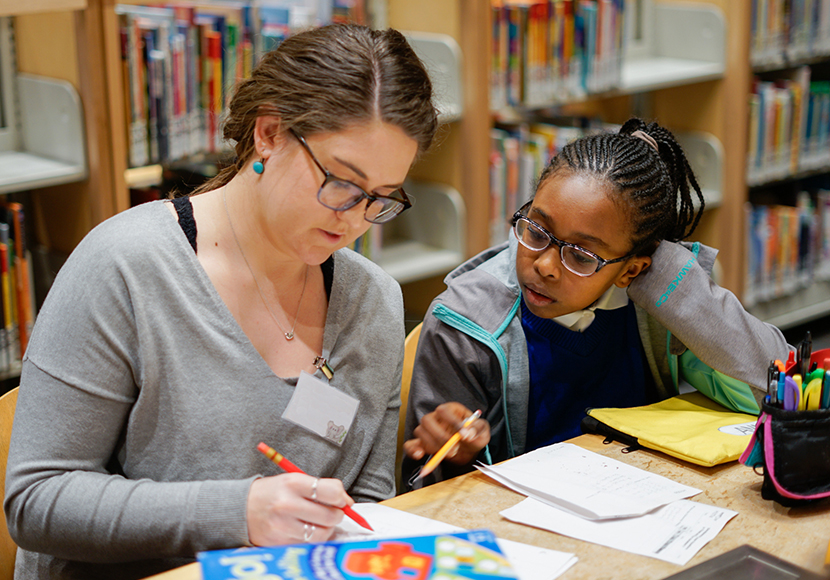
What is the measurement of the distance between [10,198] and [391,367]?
1582mm

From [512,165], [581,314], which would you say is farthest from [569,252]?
[512,165]

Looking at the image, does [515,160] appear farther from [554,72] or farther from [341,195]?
[341,195]

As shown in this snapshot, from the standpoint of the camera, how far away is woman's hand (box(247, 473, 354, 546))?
3.14ft

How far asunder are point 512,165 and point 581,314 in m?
1.50

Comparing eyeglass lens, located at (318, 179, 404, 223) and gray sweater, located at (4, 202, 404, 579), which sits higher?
eyeglass lens, located at (318, 179, 404, 223)

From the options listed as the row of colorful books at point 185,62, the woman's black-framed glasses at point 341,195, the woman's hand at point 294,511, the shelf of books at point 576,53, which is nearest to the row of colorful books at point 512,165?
the shelf of books at point 576,53

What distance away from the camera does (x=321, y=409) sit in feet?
4.01

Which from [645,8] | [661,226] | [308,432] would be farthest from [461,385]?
[645,8]

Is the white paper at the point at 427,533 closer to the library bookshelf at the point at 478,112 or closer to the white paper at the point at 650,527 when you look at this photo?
the white paper at the point at 650,527

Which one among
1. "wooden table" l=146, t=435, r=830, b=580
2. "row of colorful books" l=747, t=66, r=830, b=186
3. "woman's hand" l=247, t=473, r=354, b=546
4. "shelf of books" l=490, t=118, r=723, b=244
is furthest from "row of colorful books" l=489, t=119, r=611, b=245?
"woman's hand" l=247, t=473, r=354, b=546

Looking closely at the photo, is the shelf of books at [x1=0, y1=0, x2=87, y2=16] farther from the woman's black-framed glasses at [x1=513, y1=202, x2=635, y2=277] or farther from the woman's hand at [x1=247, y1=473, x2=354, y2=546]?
the woman's hand at [x1=247, y1=473, x2=354, y2=546]

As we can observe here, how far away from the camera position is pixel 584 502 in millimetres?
1124

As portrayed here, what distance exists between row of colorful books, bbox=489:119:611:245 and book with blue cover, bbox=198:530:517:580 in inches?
81.1

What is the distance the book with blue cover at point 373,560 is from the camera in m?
0.84
